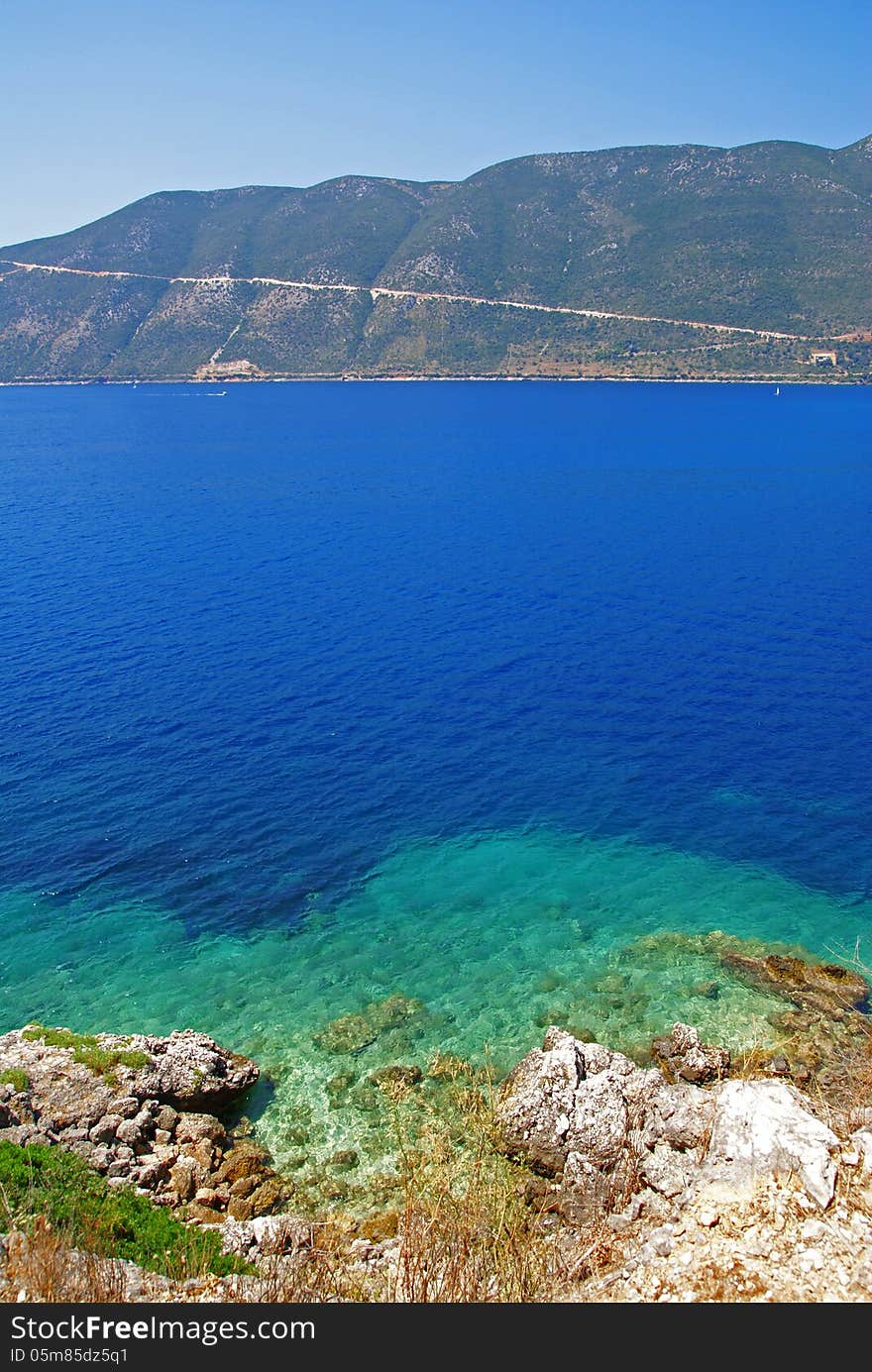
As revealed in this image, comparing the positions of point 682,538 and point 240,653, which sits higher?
point 682,538

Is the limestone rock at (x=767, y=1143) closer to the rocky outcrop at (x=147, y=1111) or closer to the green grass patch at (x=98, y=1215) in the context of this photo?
the green grass patch at (x=98, y=1215)

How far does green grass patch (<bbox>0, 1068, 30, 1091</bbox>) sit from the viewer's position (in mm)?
24062

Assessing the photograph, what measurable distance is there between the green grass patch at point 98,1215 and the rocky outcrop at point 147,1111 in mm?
1217

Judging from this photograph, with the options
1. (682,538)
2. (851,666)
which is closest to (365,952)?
(851,666)

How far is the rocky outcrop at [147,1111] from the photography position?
22.1 m

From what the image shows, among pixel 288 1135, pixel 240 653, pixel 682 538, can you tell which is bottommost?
pixel 288 1135

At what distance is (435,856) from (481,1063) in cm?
1320

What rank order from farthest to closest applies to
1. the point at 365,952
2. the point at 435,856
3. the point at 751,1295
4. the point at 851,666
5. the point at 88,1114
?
the point at 851,666 → the point at 435,856 → the point at 365,952 → the point at 88,1114 → the point at 751,1295

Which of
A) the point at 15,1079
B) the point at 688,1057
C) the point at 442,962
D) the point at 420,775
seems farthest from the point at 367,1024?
the point at 420,775

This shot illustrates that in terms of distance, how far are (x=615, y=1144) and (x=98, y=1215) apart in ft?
43.8

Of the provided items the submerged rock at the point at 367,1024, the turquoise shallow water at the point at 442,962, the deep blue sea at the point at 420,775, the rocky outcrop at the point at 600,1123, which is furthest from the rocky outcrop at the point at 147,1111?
the rocky outcrop at the point at 600,1123

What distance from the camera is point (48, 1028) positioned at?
28.4 metres

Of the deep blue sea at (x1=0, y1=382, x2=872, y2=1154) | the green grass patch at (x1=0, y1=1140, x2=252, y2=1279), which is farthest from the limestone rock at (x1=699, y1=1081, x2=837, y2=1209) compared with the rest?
the green grass patch at (x1=0, y1=1140, x2=252, y2=1279)

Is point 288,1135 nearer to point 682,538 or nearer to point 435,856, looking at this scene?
point 435,856
